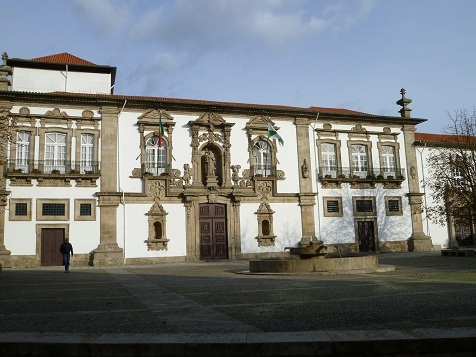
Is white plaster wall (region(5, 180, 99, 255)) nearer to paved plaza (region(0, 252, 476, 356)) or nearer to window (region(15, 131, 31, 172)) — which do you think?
window (region(15, 131, 31, 172))

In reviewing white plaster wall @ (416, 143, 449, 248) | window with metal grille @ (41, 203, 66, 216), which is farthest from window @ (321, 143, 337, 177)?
window with metal grille @ (41, 203, 66, 216)

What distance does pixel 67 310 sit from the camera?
7.62 m

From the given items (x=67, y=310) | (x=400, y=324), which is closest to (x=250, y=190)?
(x=67, y=310)

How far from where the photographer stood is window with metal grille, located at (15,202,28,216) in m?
23.0

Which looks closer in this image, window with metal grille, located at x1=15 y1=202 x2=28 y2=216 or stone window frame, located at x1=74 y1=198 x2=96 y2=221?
window with metal grille, located at x1=15 y1=202 x2=28 y2=216

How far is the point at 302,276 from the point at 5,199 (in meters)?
16.3

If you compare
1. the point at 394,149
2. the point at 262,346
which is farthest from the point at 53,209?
the point at 394,149

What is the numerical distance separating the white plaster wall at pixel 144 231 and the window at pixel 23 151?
5341mm

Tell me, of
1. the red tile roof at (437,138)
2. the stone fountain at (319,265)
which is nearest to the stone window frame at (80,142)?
the stone fountain at (319,265)

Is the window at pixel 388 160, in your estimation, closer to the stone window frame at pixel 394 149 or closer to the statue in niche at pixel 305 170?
the stone window frame at pixel 394 149

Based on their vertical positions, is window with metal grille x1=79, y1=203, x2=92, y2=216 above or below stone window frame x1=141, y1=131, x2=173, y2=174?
below

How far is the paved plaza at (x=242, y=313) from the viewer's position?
15.4 ft

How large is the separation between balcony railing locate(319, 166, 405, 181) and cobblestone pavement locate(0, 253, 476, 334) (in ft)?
55.5

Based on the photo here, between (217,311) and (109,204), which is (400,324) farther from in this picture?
(109,204)
